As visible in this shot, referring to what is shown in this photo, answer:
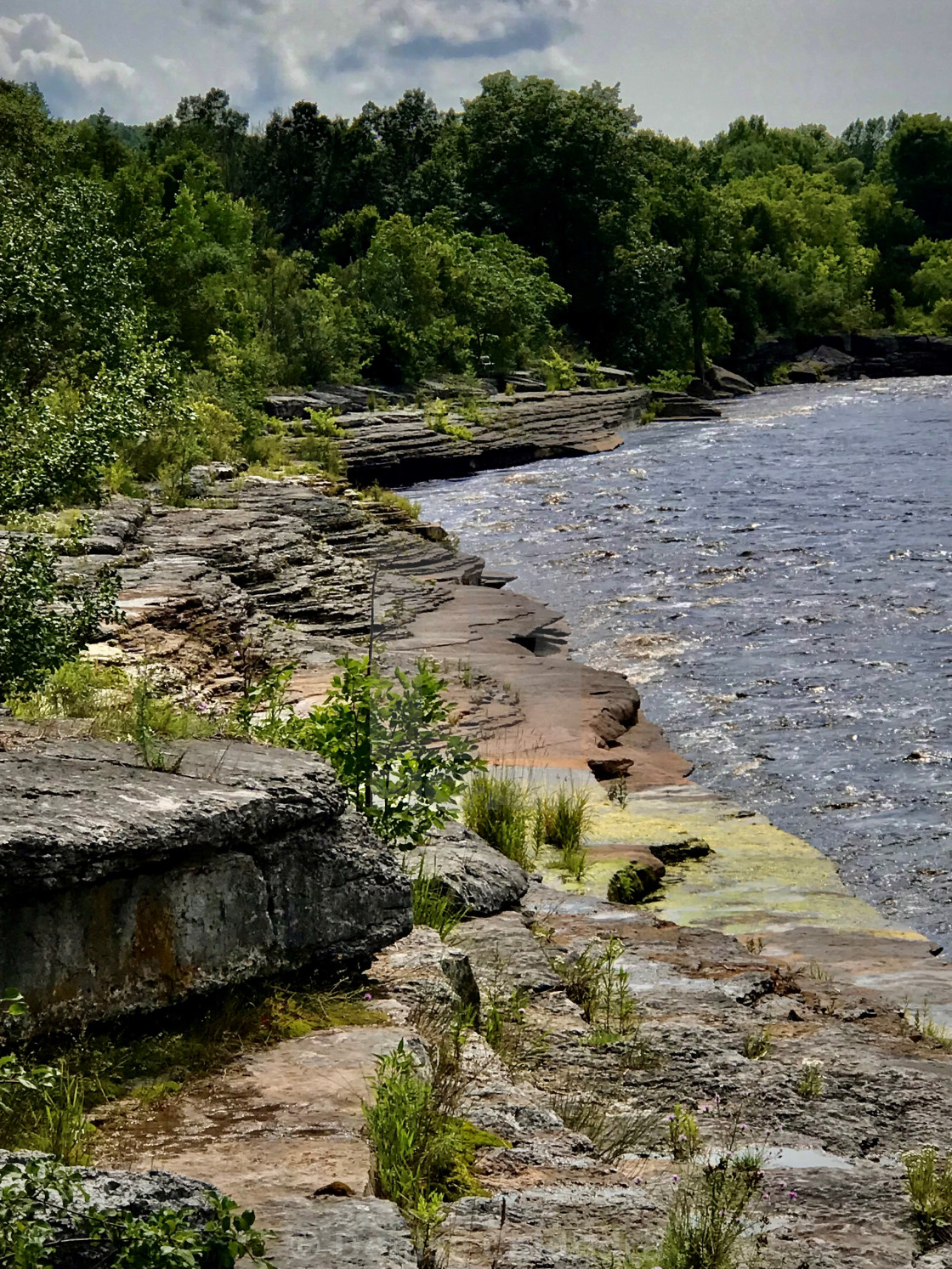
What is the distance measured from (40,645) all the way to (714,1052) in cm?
346

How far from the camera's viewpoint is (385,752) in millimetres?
6754

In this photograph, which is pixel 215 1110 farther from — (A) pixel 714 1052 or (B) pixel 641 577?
(B) pixel 641 577

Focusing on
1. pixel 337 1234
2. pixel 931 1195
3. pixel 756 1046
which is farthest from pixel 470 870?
pixel 337 1234

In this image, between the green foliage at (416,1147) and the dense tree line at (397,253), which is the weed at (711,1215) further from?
the dense tree line at (397,253)

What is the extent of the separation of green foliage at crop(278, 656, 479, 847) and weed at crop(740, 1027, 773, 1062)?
1.71 m

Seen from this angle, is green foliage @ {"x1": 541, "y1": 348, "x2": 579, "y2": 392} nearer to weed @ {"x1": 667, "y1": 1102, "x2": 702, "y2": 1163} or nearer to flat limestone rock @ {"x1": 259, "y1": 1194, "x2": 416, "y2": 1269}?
weed @ {"x1": 667, "y1": 1102, "x2": 702, "y2": 1163}

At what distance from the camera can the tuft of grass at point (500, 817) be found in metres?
8.78

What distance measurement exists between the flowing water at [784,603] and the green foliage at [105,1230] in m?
7.14

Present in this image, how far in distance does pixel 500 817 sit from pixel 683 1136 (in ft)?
14.5

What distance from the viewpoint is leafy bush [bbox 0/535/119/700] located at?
626 cm

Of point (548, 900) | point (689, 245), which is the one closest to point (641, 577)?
point (548, 900)

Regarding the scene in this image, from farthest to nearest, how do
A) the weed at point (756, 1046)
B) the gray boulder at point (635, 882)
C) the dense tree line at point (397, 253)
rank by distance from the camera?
the dense tree line at point (397, 253) → the gray boulder at point (635, 882) → the weed at point (756, 1046)

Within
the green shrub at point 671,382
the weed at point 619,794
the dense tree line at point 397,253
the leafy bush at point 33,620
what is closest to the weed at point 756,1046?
the leafy bush at point 33,620

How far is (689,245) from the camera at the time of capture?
60469mm
